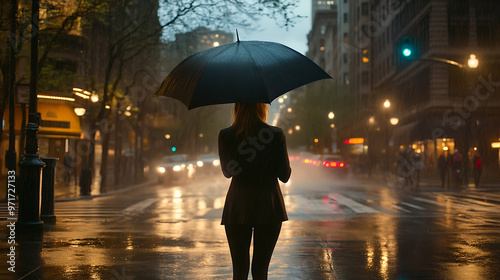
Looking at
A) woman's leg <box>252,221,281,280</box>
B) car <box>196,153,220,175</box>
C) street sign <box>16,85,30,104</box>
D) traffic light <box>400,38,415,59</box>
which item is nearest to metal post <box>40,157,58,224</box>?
street sign <box>16,85,30,104</box>

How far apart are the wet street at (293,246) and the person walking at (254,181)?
2765 millimetres

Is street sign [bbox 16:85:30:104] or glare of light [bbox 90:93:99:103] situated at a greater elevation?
glare of light [bbox 90:93:99:103]

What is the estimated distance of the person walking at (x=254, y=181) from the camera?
15.2 ft

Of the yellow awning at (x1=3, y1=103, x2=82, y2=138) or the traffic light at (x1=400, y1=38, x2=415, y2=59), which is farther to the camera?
the yellow awning at (x1=3, y1=103, x2=82, y2=138)

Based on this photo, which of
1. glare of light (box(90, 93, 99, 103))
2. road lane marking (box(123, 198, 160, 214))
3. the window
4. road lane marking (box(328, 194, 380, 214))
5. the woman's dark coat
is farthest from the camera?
the window

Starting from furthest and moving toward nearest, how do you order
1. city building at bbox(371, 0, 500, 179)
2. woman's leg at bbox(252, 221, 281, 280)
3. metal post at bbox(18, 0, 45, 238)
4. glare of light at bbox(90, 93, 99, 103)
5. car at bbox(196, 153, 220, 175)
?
car at bbox(196, 153, 220, 175)
city building at bbox(371, 0, 500, 179)
glare of light at bbox(90, 93, 99, 103)
metal post at bbox(18, 0, 45, 238)
woman's leg at bbox(252, 221, 281, 280)

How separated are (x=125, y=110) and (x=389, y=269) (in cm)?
3175

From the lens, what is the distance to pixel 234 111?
16.2 feet

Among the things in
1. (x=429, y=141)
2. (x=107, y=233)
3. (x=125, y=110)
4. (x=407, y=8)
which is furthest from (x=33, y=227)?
(x=407, y=8)

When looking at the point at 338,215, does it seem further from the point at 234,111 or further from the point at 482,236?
the point at 234,111

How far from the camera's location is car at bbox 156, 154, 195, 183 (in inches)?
1453

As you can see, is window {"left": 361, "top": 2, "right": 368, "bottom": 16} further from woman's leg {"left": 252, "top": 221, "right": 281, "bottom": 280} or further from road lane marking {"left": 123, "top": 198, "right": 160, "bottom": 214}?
woman's leg {"left": 252, "top": 221, "right": 281, "bottom": 280}

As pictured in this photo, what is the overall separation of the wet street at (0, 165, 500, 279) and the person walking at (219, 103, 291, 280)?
109 inches

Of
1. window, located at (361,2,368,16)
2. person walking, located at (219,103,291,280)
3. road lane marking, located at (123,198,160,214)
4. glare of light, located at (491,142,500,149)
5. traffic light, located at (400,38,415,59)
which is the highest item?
window, located at (361,2,368,16)
